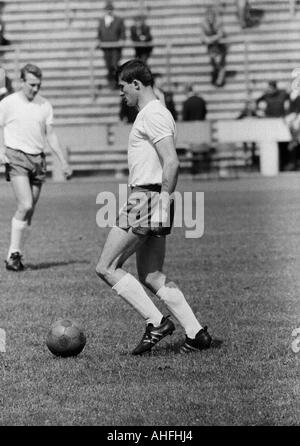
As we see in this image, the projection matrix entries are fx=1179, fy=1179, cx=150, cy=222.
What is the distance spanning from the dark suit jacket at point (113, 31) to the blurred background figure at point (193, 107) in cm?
246

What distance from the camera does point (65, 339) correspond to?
8023 mm

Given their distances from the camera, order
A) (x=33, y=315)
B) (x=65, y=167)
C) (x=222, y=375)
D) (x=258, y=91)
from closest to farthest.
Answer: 1. (x=222, y=375)
2. (x=33, y=315)
3. (x=65, y=167)
4. (x=258, y=91)

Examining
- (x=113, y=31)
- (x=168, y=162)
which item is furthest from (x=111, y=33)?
(x=168, y=162)

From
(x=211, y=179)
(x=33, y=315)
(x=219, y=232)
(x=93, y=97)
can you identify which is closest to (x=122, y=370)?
(x=33, y=315)

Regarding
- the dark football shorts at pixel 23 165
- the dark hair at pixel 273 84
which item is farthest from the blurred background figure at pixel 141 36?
the dark football shorts at pixel 23 165

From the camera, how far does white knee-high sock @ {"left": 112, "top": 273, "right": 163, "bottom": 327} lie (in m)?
8.11

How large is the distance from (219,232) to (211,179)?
42.3 ft

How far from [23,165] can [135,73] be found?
5.46 meters

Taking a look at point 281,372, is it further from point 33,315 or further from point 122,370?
point 33,315

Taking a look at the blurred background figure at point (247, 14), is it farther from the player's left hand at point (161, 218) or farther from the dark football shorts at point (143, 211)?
the player's left hand at point (161, 218)

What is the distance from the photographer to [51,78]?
32750mm

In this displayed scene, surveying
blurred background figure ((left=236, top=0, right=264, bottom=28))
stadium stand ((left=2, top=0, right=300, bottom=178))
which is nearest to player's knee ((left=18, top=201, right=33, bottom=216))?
stadium stand ((left=2, top=0, right=300, bottom=178))

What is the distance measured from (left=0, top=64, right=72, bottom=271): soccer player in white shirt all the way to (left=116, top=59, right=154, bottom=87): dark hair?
17.1 feet

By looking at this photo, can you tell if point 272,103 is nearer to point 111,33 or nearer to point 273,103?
point 273,103
